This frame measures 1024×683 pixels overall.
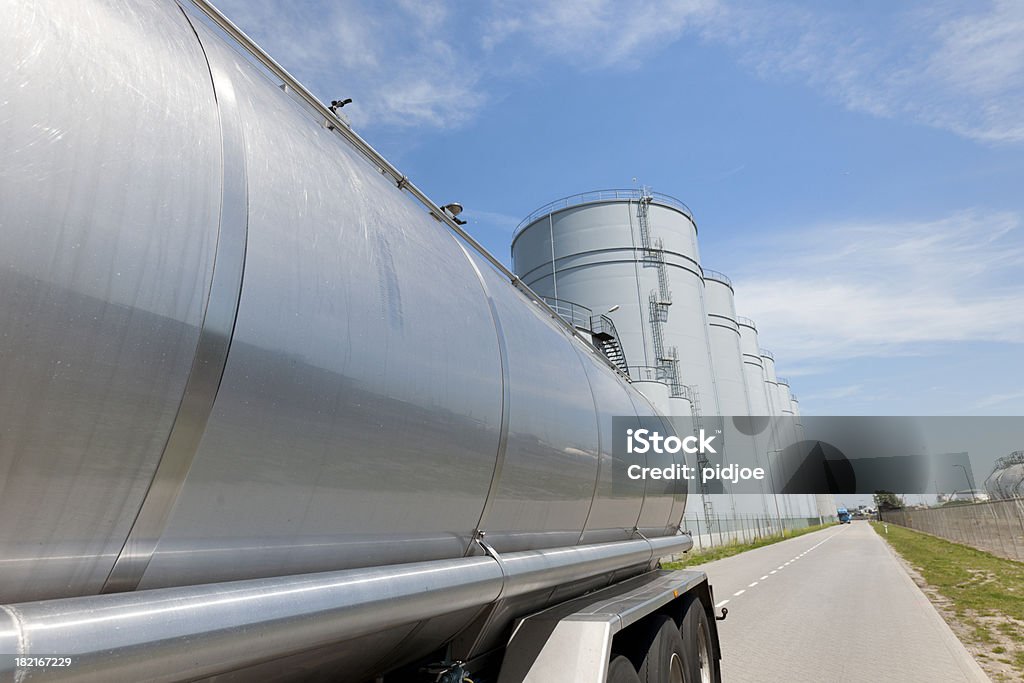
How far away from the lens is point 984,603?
1301cm

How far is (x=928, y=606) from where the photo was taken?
41.8 ft

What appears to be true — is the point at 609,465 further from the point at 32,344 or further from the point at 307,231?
the point at 32,344

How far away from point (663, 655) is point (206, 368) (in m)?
3.41

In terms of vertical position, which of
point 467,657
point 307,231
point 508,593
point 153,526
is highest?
point 307,231

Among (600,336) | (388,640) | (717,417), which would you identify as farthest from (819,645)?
(717,417)

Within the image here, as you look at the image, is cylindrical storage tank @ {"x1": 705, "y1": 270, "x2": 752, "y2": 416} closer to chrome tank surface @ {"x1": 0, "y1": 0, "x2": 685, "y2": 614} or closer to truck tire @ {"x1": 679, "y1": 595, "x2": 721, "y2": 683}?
truck tire @ {"x1": 679, "y1": 595, "x2": 721, "y2": 683}

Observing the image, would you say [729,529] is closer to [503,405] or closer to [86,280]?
[503,405]

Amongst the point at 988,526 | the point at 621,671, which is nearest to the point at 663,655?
the point at 621,671

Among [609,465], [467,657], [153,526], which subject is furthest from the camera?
[609,465]

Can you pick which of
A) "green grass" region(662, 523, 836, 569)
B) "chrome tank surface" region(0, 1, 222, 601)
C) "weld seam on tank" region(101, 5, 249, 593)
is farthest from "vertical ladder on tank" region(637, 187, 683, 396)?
"chrome tank surface" region(0, 1, 222, 601)

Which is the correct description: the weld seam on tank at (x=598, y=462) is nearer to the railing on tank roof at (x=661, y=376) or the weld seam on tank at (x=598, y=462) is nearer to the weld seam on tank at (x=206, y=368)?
the weld seam on tank at (x=206, y=368)

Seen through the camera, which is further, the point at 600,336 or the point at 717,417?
the point at 717,417

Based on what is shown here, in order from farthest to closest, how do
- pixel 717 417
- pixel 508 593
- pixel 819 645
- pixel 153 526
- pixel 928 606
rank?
pixel 717 417 < pixel 928 606 < pixel 819 645 < pixel 508 593 < pixel 153 526

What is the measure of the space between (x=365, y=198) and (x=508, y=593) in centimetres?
143
